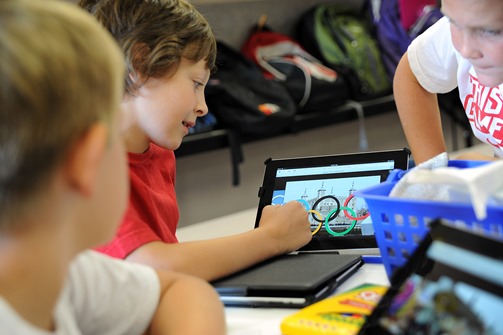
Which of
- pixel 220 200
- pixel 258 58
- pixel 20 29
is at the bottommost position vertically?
pixel 220 200

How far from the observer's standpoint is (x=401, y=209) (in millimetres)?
838

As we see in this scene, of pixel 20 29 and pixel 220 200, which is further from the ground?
pixel 20 29

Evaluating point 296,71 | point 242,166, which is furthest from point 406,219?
point 242,166

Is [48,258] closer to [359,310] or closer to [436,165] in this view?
[359,310]

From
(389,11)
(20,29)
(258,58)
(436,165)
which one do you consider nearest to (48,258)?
(20,29)

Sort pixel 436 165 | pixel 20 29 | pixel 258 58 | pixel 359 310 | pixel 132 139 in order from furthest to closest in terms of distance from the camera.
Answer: pixel 258 58 → pixel 132 139 → pixel 436 165 → pixel 359 310 → pixel 20 29

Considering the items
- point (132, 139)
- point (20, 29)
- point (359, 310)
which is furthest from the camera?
point (132, 139)

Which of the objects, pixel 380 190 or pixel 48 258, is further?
pixel 380 190

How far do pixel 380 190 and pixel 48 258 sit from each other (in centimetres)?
46

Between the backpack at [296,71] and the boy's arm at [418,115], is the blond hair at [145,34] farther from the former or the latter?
the backpack at [296,71]

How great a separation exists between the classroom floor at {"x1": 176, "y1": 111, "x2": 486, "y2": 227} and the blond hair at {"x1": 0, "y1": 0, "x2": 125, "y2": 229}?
8.32 ft

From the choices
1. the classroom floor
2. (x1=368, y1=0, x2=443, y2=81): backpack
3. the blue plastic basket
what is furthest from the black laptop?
(x1=368, y1=0, x2=443, y2=81): backpack

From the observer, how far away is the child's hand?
108cm

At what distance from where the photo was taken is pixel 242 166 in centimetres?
337
